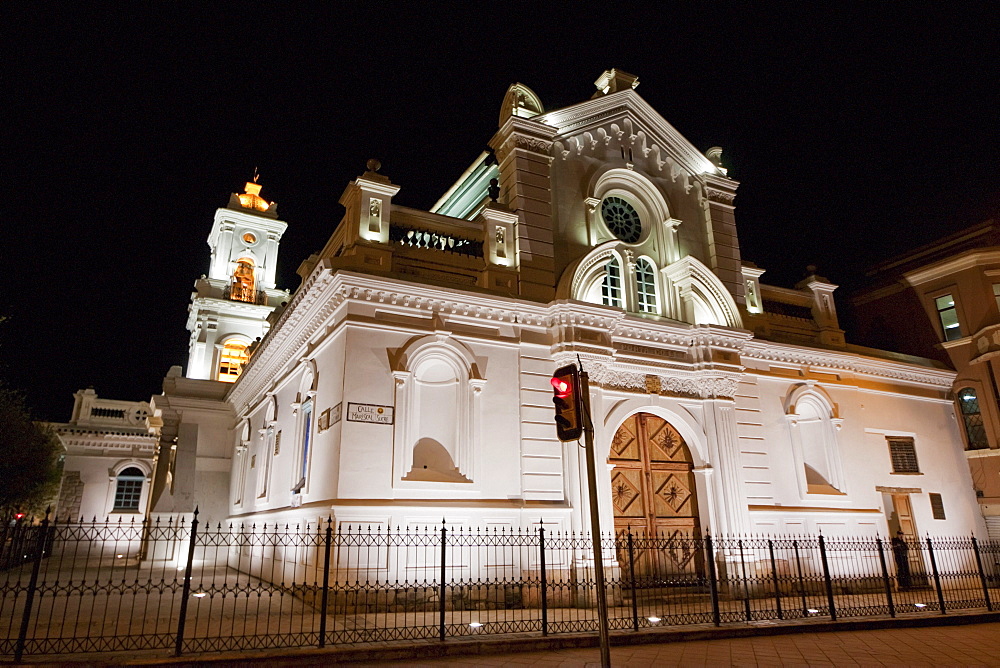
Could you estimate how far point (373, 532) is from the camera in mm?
13062

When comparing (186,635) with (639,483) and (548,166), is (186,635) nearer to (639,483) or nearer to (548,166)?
(639,483)

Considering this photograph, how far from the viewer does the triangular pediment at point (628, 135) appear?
1880 cm

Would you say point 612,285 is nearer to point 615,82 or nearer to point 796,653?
point 615,82

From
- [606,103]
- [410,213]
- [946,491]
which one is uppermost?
[606,103]

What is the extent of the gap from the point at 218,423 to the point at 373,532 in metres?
17.3

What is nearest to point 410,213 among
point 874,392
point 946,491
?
point 874,392

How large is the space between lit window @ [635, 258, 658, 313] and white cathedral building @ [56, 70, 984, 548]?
2.4 inches

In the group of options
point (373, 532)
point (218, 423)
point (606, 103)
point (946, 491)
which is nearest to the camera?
point (373, 532)

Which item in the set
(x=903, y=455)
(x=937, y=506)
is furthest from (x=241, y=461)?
(x=937, y=506)

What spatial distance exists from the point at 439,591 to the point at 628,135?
14081 mm

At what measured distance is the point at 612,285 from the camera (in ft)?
60.7

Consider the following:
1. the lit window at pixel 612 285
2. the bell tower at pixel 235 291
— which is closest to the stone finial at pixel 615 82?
the lit window at pixel 612 285

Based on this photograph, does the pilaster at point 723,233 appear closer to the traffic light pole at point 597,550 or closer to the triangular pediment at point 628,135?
the triangular pediment at point 628,135

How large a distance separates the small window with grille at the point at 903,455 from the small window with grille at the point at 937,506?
3.07ft
